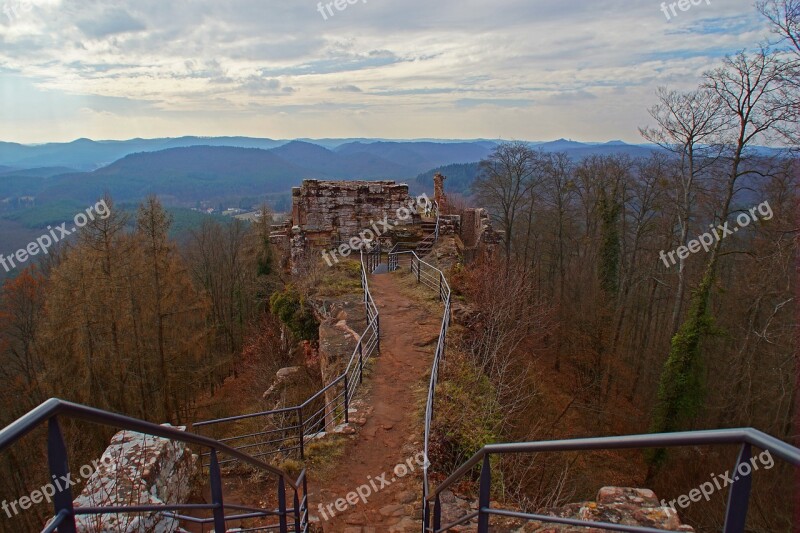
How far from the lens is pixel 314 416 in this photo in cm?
883

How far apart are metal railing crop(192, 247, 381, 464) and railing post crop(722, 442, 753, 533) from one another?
5.90m

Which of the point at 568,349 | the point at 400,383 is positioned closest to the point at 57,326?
the point at 400,383

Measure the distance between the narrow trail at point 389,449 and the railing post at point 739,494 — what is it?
5106mm

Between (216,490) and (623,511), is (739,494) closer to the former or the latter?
(216,490)

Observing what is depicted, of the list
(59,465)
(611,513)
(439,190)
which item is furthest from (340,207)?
(59,465)

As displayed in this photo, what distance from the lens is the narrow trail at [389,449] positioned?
6.28 meters

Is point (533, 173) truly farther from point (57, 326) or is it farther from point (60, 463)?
point (60, 463)

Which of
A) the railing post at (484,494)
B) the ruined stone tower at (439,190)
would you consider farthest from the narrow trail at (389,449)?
the ruined stone tower at (439,190)

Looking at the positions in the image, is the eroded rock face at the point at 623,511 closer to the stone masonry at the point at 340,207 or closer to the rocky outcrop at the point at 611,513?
the rocky outcrop at the point at 611,513

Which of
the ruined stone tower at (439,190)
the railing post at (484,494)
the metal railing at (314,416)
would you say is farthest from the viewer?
the ruined stone tower at (439,190)

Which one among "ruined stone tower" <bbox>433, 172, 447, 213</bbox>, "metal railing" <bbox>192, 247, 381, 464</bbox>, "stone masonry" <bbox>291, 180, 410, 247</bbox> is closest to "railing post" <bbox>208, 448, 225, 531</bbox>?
"metal railing" <bbox>192, 247, 381, 464</bbox>

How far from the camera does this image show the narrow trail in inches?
247

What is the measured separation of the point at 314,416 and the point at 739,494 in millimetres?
7991

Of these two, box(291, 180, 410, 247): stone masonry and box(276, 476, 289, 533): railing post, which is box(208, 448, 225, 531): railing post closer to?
box(276, 476, 289, 533): railing post
